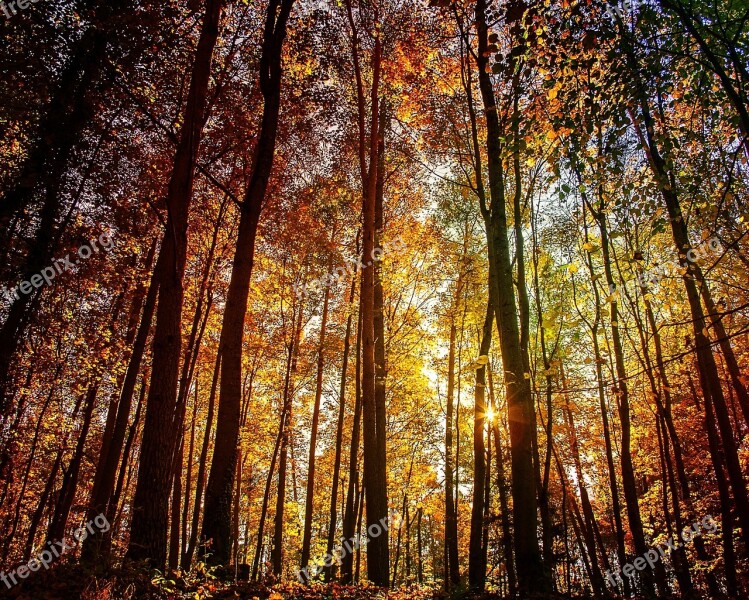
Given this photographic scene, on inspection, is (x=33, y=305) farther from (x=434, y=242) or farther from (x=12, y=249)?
(x=434, y=242)

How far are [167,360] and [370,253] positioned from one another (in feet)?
17.8

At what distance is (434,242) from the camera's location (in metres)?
15.7

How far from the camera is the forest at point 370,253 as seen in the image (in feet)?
13.4

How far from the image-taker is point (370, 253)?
1024 centimetres

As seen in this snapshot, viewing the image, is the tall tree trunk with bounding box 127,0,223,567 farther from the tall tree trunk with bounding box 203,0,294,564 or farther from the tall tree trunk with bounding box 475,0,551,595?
the tall tree trunk with bounding box 475,0,551,595

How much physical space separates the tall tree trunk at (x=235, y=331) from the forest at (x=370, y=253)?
1.6 inches

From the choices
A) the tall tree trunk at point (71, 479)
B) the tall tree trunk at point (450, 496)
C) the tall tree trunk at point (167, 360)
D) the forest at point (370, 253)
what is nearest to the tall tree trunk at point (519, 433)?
the forest at point (370, 253)

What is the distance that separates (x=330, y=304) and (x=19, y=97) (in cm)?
1147

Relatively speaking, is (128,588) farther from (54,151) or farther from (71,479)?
(71,479)

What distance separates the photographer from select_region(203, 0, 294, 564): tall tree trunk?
588cm

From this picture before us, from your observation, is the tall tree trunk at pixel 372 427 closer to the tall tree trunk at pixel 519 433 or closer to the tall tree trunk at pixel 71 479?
the tall tree trunk at pixel 519 433

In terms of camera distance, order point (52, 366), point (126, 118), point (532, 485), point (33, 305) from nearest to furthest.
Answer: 1. point (532, 485)
2. point (33, 305)
3. point (126, 118)
4. point (52, 366)

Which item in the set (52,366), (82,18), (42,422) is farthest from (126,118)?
(42,422)

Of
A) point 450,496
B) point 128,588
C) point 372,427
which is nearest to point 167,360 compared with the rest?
point 128,588
